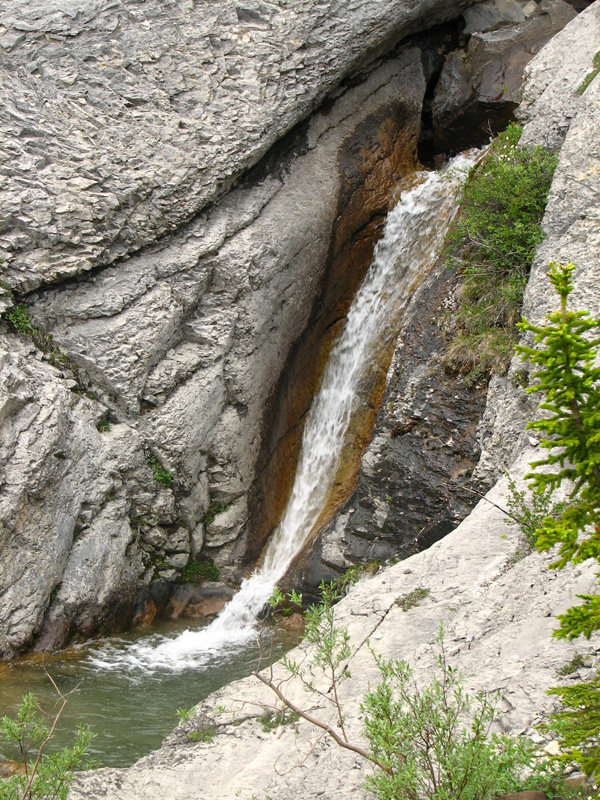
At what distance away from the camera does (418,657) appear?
484 centimetres

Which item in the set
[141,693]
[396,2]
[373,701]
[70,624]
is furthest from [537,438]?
[396,2]

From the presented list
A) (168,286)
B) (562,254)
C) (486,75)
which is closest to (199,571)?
(168,286)

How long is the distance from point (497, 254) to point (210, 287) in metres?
4.48

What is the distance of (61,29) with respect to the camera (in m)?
10.3

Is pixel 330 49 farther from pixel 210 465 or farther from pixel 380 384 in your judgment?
pixel 210 465

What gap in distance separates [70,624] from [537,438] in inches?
265

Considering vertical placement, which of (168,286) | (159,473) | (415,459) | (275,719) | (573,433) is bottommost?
(159,473)

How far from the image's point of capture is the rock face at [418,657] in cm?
421

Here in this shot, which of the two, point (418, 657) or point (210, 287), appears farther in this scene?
point (210, 287)

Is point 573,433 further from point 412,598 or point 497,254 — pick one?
point 497,254

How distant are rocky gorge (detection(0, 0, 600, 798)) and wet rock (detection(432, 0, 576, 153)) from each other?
8 centimetres

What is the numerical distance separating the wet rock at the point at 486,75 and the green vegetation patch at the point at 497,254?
11.7 feet

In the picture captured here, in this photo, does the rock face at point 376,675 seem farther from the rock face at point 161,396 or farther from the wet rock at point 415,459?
the rock face at point 161,396

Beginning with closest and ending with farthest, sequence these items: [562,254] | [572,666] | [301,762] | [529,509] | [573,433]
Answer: [573,433]
[572,666]
[301,762]
[529,509]
[562,254]
